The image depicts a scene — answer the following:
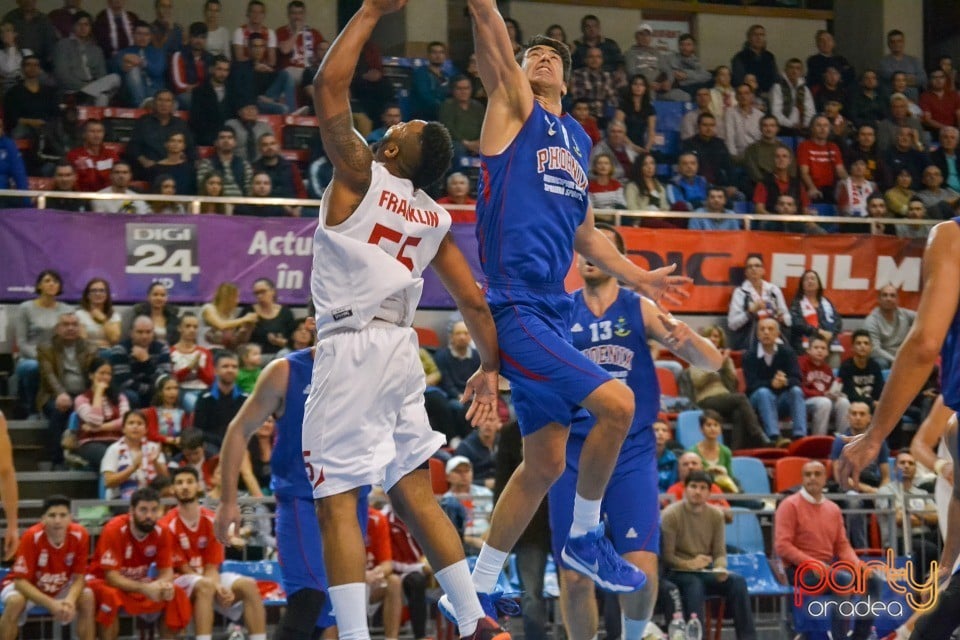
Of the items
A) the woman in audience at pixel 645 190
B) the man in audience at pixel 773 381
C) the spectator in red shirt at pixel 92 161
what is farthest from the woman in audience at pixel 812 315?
the spectator in red shirt at pixel 92 161

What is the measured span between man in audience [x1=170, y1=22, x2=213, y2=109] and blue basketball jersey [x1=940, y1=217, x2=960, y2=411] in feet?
40.1

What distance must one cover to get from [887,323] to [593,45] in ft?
18.1

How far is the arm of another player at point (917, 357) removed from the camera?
422 cm

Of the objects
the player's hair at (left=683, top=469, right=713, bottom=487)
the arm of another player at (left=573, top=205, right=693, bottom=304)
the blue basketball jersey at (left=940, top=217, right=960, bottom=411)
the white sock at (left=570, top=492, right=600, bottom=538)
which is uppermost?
the arm of another player at (left=573, top=205, right=693, bottom=304)

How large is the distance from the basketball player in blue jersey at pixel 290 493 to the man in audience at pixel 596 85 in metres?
11.6

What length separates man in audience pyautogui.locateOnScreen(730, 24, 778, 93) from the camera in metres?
19.1

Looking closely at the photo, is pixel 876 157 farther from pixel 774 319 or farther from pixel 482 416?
pixel 482 416

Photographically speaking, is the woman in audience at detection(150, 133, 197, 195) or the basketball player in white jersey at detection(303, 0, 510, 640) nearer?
the basketball player in white jersey at detection(303, 0, 510, 640)

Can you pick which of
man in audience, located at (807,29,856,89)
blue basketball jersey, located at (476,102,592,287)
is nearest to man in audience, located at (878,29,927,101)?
man in audience, located at (807,29,856,89)

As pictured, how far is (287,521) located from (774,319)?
956 cm

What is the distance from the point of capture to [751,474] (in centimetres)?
1270

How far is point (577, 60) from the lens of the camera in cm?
1805

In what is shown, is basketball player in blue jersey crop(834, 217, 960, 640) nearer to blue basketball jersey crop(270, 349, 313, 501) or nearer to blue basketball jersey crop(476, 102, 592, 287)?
blue basketball jersey crop(476, 102, 592, 287)

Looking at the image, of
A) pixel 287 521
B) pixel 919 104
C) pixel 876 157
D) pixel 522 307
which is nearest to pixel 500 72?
pixel 522 307
